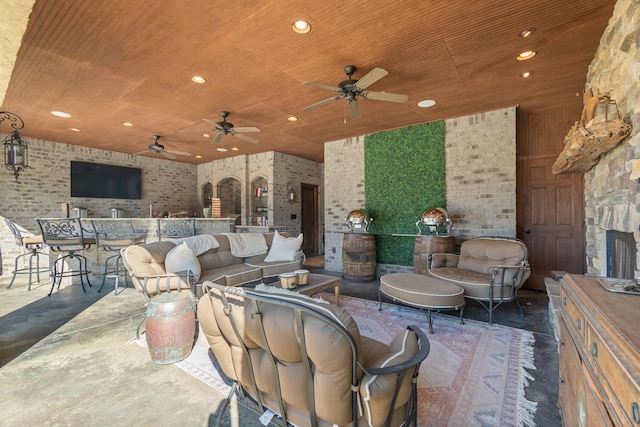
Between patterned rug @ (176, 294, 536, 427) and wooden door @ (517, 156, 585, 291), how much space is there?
7.27ft

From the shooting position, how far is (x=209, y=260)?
371cm

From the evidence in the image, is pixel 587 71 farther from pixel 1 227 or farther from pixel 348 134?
pixel 1 227

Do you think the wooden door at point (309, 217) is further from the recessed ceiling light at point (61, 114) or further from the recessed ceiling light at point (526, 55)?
the recessed ceiling light at point (526, 55)

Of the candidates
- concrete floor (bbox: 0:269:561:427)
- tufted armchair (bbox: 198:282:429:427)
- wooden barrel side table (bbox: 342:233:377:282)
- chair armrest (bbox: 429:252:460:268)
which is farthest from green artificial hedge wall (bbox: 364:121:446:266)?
tufted armchair (bbox: 198:282:429:427)

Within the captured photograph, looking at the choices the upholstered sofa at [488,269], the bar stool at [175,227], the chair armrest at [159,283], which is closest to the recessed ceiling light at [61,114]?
the bar stool at [175,227]

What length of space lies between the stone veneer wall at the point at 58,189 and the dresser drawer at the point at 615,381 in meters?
7.56

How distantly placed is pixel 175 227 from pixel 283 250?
8.74 ft

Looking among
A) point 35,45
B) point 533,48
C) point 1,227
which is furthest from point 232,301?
point 1,227

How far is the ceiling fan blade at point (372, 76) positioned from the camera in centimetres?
263

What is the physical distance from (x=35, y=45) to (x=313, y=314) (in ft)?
12.3

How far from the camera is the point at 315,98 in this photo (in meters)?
3.96

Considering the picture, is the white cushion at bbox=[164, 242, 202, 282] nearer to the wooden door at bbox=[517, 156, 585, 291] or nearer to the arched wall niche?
the wooden door at bbox=[517, 156, 585, 291]

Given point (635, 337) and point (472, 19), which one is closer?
point (635, 337)

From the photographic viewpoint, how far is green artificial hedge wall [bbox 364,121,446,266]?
5.02 meters
